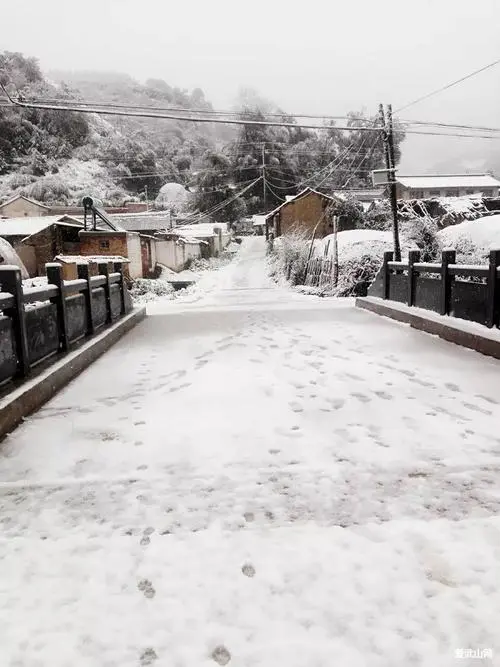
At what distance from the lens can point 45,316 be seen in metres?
5.43

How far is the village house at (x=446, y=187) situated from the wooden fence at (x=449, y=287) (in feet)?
163

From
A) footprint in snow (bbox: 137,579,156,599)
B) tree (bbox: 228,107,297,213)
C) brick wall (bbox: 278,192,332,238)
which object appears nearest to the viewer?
footprint in snow (bbox: 137,579,156,599)

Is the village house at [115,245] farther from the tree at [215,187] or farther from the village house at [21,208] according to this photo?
the tree at [215,187]

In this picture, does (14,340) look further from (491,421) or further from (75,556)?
(491,421)

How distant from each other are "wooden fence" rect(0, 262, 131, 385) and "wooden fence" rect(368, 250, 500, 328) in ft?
18.2

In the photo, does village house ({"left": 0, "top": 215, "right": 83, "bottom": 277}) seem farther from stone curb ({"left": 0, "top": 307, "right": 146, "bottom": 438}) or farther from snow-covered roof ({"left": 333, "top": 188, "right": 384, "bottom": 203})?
snow-covered roof ({"left": 333, "top": 188, "right": 384, "bottom": 203})

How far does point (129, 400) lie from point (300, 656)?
335 cm

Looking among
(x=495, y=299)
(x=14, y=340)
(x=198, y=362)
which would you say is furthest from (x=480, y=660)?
(x=495, y=299)

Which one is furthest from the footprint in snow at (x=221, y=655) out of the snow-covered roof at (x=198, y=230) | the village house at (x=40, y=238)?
the snow-covered roof at (x=198, y=230)

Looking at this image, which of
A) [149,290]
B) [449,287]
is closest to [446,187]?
[149,290]

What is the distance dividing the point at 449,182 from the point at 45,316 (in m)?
61.1

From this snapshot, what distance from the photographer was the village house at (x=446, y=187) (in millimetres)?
55375

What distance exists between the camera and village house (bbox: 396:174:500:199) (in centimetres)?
5538

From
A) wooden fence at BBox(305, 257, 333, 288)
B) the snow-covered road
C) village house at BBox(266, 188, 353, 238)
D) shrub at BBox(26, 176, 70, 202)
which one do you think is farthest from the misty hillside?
the snow-covered road
